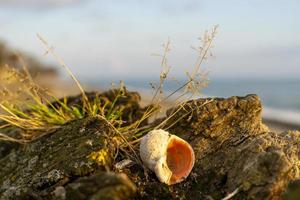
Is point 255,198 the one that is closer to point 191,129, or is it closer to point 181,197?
point 181,197

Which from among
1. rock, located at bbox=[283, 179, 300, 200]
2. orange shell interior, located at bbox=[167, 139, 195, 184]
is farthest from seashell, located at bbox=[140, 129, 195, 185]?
rock, located at bbox=[283, 179, 300, 200]

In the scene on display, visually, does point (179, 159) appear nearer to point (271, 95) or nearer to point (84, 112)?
point (84, 112)

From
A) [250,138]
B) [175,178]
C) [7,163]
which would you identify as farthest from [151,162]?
[7,163]

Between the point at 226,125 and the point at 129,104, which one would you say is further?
the point at 129,104

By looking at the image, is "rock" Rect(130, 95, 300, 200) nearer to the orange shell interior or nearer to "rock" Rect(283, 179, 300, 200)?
the orange shell interior

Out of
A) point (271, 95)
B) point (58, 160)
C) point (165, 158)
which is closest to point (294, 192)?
point (165, 158)

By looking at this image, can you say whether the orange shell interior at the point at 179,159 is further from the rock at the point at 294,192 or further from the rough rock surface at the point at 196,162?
the rock at the point at 294,192
